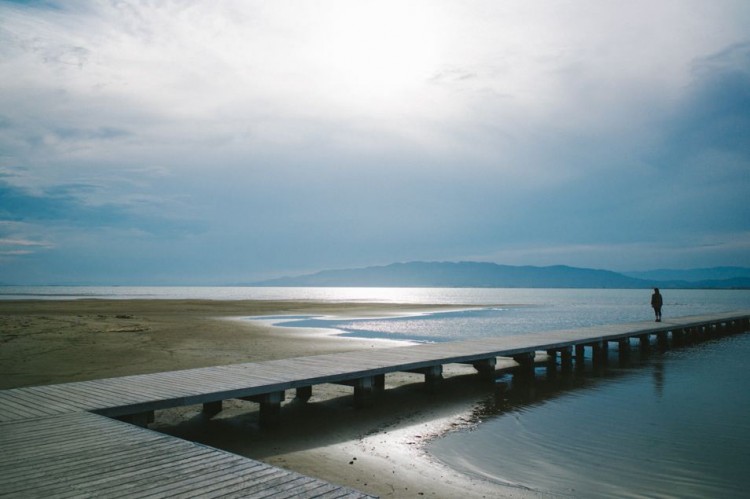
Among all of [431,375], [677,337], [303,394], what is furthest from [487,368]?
[677,337]

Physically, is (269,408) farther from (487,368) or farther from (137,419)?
(487,368)

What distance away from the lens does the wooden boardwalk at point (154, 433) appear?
15.6 ft

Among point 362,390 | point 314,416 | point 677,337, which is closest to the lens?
point 314,416

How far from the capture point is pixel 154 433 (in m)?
6.62

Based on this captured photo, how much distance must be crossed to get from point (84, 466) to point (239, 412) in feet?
17.8

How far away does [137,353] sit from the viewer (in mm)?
17141

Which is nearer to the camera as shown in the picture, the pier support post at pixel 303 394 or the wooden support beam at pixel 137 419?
the wooden support beam at pixel 137 419

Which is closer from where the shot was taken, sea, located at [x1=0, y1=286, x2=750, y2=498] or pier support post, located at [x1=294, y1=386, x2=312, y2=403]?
sea, located at [x1=0, y1=286, x2=750, y2=498]

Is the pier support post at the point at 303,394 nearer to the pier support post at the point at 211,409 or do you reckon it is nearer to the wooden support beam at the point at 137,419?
A: the pier support post at the point at 211,409

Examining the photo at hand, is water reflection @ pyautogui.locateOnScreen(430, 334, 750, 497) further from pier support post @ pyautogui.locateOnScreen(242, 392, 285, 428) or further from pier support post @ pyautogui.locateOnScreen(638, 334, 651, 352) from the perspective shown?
pier support post @ pyautogui.locateOnScreen(638, 334, 651, 352)

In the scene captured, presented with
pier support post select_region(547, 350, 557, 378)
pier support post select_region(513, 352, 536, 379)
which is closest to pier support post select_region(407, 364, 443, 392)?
pier support post select_region(513, 352, 536, 379)

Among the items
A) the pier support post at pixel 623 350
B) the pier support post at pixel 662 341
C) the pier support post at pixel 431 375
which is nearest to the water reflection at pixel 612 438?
the pier support post at pixel 431 375

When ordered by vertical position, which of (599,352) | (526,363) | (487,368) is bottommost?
(599,352)

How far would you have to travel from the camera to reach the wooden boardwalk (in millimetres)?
4742
